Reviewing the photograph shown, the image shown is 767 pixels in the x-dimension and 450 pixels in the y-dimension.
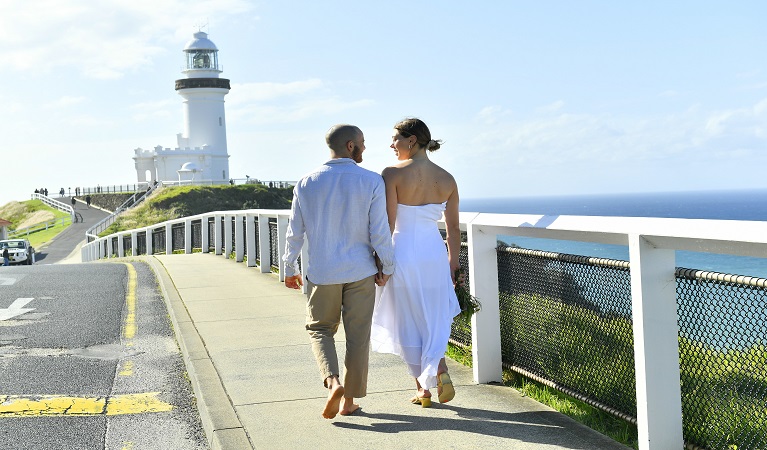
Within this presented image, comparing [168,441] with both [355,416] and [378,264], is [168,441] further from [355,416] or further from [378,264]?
[378,264]

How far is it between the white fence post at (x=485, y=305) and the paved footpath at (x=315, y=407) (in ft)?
0.54

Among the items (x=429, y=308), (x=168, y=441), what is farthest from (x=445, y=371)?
(x=168, y=441)

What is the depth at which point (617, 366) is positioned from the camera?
5.41m

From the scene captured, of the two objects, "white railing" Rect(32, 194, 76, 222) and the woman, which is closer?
the woman

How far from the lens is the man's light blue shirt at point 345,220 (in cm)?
572

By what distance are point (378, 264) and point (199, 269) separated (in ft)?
38.2

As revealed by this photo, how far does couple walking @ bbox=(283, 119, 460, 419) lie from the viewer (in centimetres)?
575

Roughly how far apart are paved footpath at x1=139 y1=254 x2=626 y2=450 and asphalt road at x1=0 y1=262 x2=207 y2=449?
0.25 meters

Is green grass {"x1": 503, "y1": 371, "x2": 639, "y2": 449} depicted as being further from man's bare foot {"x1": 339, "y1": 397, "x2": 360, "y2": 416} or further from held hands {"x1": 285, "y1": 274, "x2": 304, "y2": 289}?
held hands {"x1": 285, "y1": 274, "x2": 304, "y2": 289}

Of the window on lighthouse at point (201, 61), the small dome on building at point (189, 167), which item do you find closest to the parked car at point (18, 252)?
the small dome on building at point (189, 167)

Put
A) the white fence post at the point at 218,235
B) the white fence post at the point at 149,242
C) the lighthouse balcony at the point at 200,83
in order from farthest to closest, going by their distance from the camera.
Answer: the lighthouse balcony at the point at 200,83 → the white fence post at the point at 149,242 → the white fence post at the point at 218,235

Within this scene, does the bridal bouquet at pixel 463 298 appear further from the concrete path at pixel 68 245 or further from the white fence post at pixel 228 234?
the concrete path at pixel 68 245

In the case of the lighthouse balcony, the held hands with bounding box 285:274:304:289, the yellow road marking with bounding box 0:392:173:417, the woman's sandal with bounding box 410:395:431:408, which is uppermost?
the lighthouse balcony

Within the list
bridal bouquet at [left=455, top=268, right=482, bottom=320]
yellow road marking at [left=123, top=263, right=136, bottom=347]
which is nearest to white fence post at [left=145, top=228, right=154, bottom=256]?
yellow road marking at [left=123, top=263, right=136, bottom=347]
